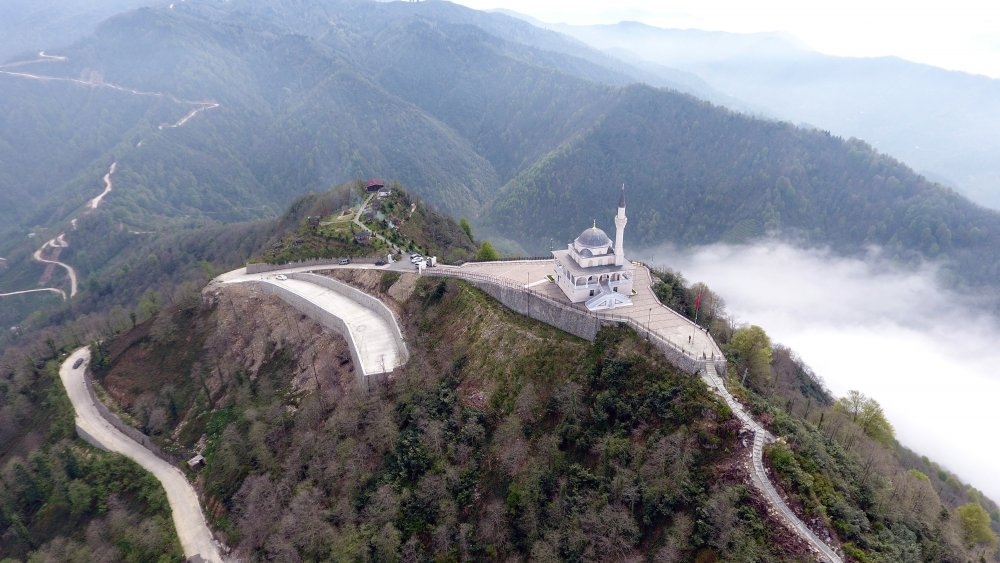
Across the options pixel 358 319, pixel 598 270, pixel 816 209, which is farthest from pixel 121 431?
pixel 816 209

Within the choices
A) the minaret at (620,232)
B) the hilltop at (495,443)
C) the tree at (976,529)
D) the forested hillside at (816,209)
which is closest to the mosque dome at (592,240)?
the minaret at (620,232)

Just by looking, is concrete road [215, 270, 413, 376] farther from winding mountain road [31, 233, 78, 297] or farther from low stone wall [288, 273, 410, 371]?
winding mountain road [31, 233, 78, 297]

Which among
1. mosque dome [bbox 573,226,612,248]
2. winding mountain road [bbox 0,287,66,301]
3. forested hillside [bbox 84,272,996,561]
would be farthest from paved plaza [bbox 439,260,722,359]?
winding mountain road [bbox 0,287,66,301]

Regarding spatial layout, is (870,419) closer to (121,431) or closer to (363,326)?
(363,326)

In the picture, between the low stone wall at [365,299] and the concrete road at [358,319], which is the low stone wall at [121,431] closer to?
the concrete road at [358,319]

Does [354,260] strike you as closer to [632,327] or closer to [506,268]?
[506,268]

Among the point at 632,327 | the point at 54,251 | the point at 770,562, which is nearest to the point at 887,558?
the point at 770,562
